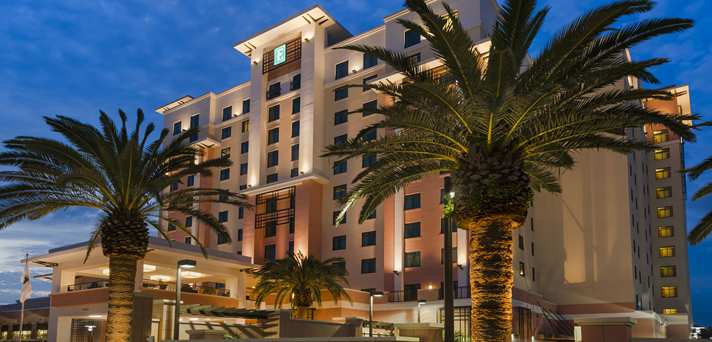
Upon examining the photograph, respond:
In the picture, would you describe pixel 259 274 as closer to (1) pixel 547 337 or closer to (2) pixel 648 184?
(1) pixel 547 337

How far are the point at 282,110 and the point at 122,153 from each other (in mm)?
38787

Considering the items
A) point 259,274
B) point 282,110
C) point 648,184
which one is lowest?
point 259,274

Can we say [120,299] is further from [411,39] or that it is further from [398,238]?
[411,39]

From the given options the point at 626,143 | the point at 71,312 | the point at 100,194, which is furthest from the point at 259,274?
the point at 626,143

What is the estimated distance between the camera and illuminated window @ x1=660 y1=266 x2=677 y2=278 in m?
67.6

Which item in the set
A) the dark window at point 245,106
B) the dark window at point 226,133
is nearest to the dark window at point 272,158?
the dark window at point 245,106

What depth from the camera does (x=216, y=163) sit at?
28.5 meters

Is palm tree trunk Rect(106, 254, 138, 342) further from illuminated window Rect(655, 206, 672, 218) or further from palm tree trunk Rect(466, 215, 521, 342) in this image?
illuminated window Rect(655, 206, 672, 218)

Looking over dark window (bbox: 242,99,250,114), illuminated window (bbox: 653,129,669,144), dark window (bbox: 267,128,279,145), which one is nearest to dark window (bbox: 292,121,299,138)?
dark window (bbox: 267,128,279,145)

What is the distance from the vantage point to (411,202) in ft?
172

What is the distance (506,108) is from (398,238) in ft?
120

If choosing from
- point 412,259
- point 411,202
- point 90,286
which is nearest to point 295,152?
point 411,202

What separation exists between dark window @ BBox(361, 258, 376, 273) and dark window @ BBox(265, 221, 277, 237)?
955cm

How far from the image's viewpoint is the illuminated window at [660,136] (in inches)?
2677
